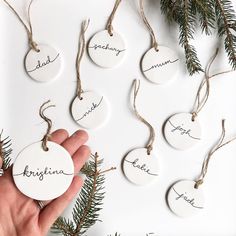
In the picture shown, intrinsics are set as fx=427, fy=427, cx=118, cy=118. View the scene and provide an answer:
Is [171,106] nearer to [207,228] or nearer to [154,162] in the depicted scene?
[154,162]

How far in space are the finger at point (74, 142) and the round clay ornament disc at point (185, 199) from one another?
28 cm

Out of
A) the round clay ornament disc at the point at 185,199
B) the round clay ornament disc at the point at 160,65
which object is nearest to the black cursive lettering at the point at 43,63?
the round clay ornament disc at the point at 160,65

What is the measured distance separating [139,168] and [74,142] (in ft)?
0.73

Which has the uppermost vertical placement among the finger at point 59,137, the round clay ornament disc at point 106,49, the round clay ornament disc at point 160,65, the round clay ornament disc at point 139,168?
the round clay ornament disc at point 106,49

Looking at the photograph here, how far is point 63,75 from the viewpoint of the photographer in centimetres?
105

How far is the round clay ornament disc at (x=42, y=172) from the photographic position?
0.80 meters

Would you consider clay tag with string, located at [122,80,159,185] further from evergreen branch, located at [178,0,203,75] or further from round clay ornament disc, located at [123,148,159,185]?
evergreen branch, located at [178,0,203,75]

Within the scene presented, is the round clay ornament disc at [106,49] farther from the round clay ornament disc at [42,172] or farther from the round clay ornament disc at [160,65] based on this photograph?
the round clay ornament disc at [42,172]

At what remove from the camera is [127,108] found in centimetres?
105

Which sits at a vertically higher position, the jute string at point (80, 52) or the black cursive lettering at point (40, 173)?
the jute string at point (80, 52)

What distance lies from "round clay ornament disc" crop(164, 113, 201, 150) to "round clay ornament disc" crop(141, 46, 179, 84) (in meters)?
0.10

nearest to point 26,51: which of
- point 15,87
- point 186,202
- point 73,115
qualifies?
point 15,87

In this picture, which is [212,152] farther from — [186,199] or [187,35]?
[187,35]

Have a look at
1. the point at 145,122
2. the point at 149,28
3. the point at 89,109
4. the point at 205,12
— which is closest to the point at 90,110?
the point at 89,109
